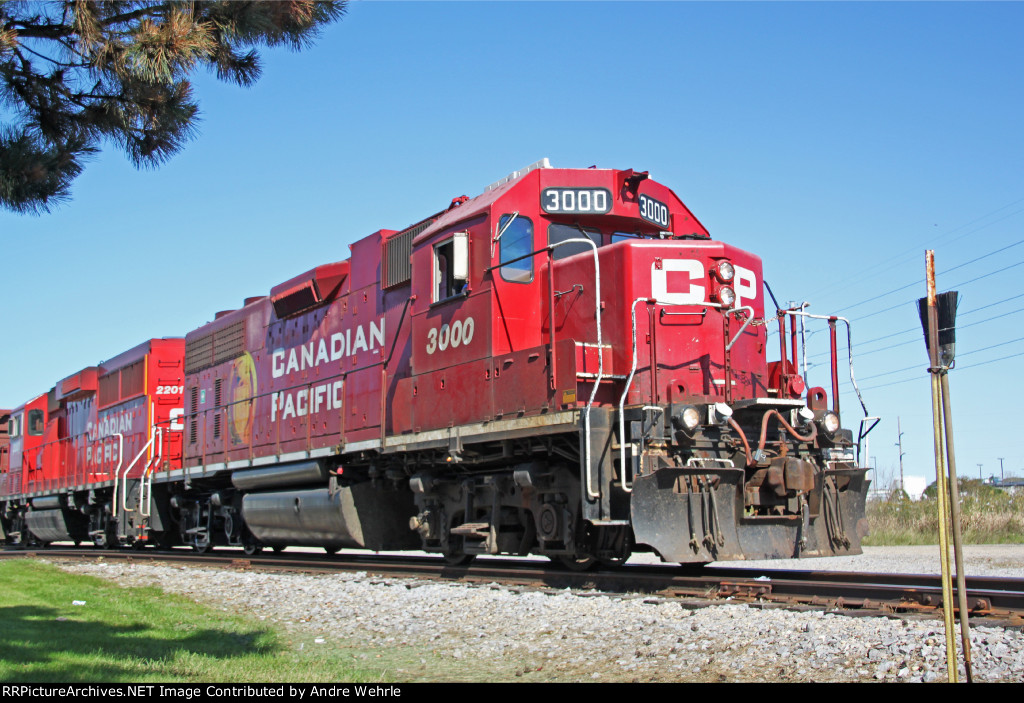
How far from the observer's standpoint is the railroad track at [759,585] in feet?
21.0

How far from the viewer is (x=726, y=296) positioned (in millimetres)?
8906

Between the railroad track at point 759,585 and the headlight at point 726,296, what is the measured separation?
8.29ft

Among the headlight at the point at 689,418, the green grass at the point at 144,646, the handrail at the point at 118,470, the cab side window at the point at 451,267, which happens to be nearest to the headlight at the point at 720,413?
the headlight at the point at 689,418

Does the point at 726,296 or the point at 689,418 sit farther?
the point at 726,296

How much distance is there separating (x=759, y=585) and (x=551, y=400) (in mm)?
2332

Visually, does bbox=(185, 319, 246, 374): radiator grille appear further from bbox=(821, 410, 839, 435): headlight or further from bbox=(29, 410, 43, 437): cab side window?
bbox=(821, 410, 839, 435): headlight

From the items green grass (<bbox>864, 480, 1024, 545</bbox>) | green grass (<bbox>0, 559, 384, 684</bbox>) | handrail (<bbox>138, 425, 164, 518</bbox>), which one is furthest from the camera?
green grass (<bbox>864, 480, 1024, 545</bbox>)

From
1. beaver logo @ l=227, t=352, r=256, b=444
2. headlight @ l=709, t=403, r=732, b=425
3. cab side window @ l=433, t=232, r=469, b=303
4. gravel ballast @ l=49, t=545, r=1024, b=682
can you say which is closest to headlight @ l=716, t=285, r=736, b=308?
headlight @ l=709, t=403, r=732, b=425

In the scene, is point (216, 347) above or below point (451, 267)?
above

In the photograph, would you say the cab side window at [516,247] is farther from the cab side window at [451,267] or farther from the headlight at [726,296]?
the headlight at [726,296]

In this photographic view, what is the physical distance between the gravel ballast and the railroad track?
0.43 metres

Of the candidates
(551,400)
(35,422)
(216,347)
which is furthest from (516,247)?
(35,422)

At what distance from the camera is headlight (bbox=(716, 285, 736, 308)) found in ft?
29.2

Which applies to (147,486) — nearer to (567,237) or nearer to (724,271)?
(567,237)
